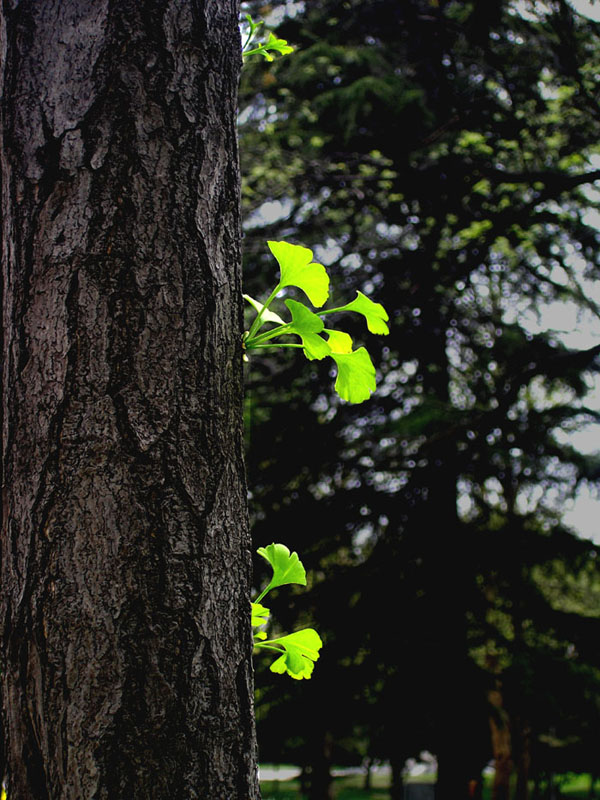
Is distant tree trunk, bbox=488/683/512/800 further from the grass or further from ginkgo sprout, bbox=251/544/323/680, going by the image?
ginkgo sprout, bbox=251/544/323/680

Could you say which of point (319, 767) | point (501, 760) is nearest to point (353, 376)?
point (319, 767)

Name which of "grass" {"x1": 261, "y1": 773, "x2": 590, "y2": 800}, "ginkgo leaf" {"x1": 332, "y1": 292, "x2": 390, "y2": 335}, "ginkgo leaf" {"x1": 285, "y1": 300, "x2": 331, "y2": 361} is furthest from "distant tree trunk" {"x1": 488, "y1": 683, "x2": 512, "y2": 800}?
"ginkgo leaf" {"x1": 285, "y1": 300, "x2": 331, "y2": 361}

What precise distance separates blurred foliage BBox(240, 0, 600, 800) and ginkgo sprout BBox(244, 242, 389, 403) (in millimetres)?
4885

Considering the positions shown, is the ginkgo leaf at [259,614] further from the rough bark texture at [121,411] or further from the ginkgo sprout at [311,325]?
the ginkgo sprout at [311,325]

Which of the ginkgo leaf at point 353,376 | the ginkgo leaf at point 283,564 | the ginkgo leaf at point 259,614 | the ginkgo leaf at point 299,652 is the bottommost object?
the ginkgo leaf at point 299,652

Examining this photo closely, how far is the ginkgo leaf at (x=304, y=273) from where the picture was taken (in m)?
1.02

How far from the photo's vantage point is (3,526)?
924mm

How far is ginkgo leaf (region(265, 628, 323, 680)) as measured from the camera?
1085 millimetres

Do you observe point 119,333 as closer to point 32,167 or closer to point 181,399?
point 181,399

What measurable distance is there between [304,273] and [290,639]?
557 millimetres

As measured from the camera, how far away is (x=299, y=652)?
1.10 metres

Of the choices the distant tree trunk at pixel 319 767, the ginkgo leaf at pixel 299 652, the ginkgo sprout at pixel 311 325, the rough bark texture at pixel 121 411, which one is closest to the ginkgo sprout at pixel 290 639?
the ginkgo leaf at pixel 299 652

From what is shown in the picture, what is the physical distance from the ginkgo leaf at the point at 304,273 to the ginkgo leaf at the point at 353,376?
0.10 meters

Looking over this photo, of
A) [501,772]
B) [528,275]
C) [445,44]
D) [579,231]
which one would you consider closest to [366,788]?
[501,772]
